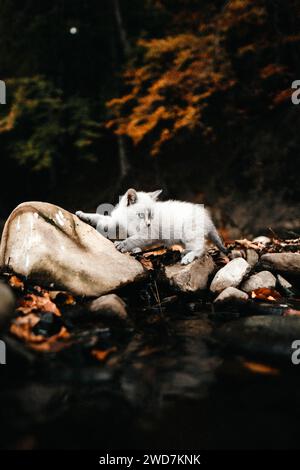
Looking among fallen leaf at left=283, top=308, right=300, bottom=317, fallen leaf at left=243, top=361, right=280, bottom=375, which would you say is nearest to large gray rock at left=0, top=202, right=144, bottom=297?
fallen leaf at left=283, top=308, right=300, bottom=317

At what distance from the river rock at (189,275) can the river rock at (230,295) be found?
352 millimetres

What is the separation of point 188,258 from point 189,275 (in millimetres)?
310

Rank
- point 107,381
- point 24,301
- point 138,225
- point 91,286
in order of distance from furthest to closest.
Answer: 1. point 138,225
2. point 91,286
3. point 24,301
4. point 107,381

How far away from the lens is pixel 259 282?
174 inches

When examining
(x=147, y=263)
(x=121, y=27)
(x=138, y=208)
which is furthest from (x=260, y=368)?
(x=121, y=27)

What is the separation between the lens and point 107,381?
2480 millimetres

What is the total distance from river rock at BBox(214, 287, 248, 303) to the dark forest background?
4.91 m

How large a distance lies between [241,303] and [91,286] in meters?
1.47

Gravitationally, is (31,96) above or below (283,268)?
above

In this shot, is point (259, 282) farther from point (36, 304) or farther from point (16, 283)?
point (16, 283)

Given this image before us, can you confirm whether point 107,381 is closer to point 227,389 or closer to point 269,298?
point 227,389

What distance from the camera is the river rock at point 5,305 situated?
2.89 meters
